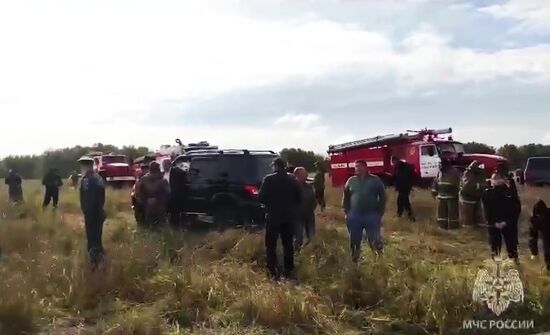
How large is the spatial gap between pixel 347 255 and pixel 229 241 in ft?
A: 7.56

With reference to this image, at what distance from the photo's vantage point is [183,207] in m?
14.5

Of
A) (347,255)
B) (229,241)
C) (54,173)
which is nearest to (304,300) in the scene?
(347,255)

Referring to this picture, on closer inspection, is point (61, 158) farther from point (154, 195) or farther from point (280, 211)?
point (280, 211)

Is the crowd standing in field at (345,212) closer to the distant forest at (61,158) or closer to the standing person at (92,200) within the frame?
the standing person at (92,200)

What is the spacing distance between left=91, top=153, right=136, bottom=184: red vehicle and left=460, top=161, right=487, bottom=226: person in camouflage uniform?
18.8 meters

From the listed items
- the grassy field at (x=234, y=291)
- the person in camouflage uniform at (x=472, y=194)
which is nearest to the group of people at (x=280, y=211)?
the grassy field at (x=234, y=291)

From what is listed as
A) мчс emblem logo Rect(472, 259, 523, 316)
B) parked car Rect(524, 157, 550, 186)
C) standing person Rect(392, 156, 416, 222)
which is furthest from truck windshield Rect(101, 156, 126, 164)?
мчс emblem logo Rect(472, 259, 523, 316)

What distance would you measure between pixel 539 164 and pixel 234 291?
26.1 meters

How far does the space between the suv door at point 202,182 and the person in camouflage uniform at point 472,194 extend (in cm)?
526

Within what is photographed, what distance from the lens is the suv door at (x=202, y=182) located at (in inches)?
555

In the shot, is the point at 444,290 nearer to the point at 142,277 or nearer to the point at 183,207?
the point at 142,277

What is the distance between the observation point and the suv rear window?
31.2 m

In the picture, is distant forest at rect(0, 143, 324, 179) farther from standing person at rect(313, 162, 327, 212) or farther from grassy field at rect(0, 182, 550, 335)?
grassy field at rect(0, 182, 550, 335)

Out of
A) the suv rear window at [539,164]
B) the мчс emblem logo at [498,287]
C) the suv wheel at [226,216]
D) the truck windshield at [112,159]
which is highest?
the truck windshield at [112,159]
